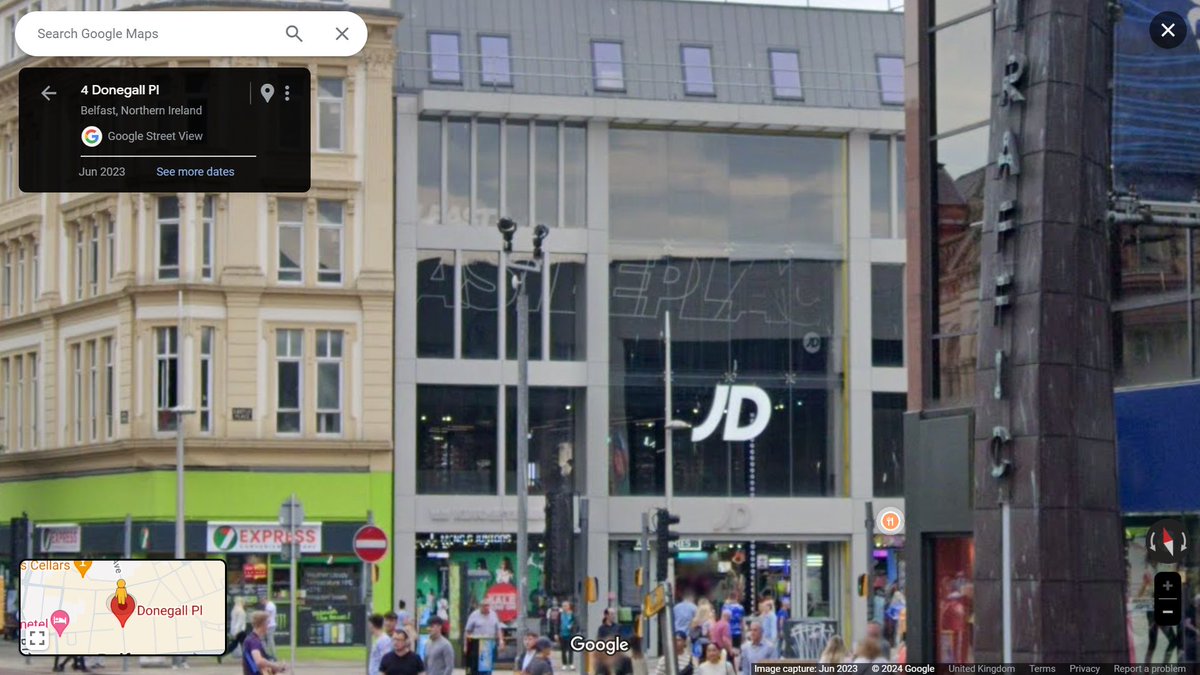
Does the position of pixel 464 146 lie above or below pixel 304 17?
above

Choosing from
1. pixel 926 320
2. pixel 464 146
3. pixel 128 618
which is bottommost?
pixel 128 618

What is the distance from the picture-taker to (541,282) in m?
52.2

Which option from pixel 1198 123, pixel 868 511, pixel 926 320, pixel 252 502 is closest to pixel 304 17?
pixel 1198 123

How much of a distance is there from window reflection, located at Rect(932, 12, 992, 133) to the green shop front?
2514 cm

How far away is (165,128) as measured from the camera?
10.3m

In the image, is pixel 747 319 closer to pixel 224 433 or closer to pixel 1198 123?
pixel 224 433

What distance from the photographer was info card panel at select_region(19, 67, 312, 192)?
10.4 metres

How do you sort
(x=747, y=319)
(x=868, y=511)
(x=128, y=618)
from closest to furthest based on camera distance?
(x=128, y=618) → (x=868, y=511) → (x=747, y=319)

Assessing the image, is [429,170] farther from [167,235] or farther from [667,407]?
[667,407]

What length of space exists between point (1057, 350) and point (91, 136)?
13093mm

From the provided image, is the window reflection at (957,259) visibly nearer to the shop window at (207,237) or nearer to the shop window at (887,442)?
the shop window at (887,442)

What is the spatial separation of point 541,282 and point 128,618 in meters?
44.3

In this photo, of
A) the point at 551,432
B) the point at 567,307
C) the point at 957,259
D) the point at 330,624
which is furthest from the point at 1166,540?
the point at 567,307

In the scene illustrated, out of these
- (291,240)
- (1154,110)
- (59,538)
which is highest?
(291,240)
